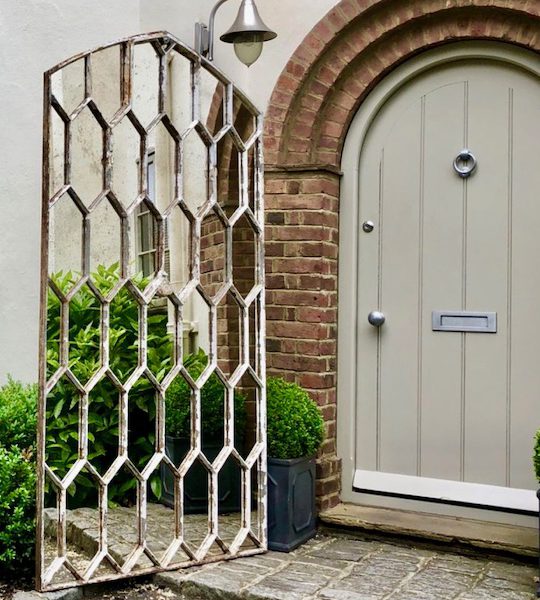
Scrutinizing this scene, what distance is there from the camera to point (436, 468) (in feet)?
14.4

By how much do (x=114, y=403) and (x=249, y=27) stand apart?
2.42 m

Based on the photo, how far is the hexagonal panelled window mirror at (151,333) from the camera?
3.59 metres

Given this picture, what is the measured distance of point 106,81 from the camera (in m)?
6.62

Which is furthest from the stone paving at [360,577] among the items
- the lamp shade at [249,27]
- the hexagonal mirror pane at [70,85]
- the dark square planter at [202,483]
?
the hexagonal mirror pane at [70,85]

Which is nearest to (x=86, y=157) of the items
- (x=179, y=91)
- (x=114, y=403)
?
(x=179, y=91)

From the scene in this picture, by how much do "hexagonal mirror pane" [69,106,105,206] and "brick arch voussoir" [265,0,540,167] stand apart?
2.45 meters

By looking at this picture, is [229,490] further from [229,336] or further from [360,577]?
[360,577]

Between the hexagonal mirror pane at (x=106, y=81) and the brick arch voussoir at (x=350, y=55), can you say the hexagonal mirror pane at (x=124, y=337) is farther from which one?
the hexagonal mirror pane at (x=106, y=81)

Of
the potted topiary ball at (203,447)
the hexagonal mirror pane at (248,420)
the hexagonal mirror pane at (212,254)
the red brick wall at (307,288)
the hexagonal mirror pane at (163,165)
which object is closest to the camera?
the red brick wall at (307,288)

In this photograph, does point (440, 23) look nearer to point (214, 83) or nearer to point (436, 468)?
point (214, 83)

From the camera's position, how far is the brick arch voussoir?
417cm

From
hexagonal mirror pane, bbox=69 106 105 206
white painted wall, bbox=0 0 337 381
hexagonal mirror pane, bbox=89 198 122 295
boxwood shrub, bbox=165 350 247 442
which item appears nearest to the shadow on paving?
boxwood shrub, bbox=165 350 247 442

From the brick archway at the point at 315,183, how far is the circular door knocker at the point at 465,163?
618 mm

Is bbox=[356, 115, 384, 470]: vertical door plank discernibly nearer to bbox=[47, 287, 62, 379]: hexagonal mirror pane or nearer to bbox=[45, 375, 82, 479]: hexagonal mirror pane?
bbox=[45, 375, 82, 479]: hexagonal mirror pane
